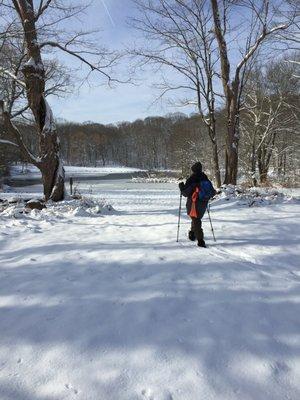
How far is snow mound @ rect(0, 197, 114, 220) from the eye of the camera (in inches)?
371

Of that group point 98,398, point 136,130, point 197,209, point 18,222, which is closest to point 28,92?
point 18,222

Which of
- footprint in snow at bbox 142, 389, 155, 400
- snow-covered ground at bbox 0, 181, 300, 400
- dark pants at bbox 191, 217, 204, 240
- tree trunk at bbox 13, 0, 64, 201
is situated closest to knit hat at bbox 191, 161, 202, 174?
dark pants at bbox 191, 217, 204, 240

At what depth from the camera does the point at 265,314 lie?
4.18 metres

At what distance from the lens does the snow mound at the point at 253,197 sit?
11742mm

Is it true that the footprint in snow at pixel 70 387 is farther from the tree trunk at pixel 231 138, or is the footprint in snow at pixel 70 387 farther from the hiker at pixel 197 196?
the tree trunk at pixel 231 138

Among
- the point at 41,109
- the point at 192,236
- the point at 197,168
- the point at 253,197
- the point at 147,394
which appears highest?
the point at 41,109

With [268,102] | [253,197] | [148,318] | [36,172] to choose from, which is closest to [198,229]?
[148,318]

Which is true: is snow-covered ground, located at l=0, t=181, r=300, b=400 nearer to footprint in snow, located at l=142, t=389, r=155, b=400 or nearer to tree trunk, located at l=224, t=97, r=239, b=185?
footprint in snow, located at l=142, t=389, r=155, b=400

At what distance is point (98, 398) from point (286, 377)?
60.2 inches

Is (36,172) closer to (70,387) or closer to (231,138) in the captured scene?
(231,138)

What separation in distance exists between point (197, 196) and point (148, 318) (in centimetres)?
340

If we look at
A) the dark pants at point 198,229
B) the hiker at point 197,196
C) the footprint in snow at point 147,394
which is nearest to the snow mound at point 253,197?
the hiker at point 197,196

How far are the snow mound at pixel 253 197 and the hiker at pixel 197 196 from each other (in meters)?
4.89

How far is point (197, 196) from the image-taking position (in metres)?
7.00
